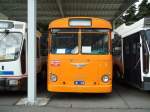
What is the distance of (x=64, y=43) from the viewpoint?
15391mm

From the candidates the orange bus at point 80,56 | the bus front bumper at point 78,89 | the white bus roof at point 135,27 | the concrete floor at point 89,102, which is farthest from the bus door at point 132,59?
the bus front bumper at point 78,89

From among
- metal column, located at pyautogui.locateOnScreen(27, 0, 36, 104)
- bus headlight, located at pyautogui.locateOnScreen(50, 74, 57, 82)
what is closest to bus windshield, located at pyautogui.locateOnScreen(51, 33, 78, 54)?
bus headlight, located at pyautogui.locateOnScreen(50, 74, 57, 82)

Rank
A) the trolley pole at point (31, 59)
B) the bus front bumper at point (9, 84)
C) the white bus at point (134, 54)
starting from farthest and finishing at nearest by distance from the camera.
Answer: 1. the bus front bumper at point (9, 84)
2. the white bus at point (134, 54)
3. the trolley pole at point (31, 59)

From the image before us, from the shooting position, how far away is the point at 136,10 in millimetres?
29766

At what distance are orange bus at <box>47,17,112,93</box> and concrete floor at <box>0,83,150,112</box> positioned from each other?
53cm

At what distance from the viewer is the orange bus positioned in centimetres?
1506

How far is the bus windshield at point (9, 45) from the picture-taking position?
15.7 m

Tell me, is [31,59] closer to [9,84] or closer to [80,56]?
[9,84]

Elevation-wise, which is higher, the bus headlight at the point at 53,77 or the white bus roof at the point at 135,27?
the white bus roof at the point at 135,27

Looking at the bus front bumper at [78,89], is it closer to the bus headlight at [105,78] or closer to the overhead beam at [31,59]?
the bus headlight at [105,78]

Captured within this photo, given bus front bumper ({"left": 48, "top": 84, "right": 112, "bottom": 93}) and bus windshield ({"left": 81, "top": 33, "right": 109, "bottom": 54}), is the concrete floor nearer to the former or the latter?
bus front bumper ({"left": 48, "top": 84, "right": 112, "bottom": 93})

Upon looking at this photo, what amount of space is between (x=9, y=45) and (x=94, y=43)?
10.1 ft

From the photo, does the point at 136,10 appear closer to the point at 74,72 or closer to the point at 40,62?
the point at 40,62

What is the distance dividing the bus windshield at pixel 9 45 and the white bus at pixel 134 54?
167 inches
